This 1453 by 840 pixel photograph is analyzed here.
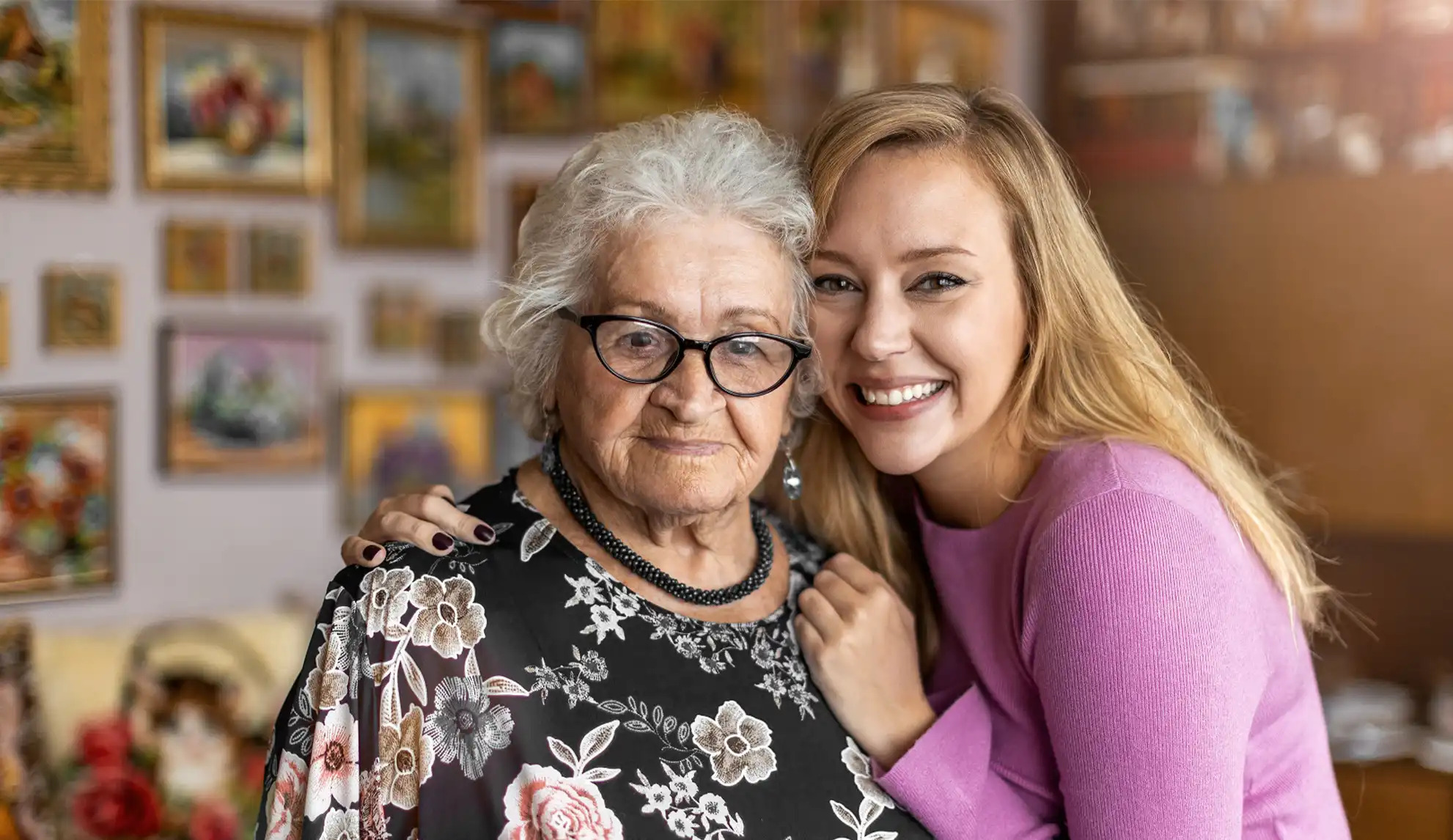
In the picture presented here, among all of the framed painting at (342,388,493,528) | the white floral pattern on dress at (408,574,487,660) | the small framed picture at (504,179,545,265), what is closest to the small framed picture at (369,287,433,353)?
the framed painting at (342,388,493,528)

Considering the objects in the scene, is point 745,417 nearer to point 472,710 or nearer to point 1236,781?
point 472,710

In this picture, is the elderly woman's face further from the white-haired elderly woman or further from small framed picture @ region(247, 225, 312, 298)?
small framed picture @ region(247, 225, 312, 298)

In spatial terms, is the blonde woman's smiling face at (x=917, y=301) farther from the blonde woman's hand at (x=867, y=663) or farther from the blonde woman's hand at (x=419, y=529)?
the blonde woman's hand at (x=419, y=529)

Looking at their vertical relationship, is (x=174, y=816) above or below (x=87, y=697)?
below

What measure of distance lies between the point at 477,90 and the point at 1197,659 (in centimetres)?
268

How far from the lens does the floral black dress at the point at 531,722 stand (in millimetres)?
1303

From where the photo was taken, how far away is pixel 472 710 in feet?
4.34

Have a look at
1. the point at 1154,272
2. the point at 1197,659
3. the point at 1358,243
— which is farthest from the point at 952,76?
the point at 1197,659

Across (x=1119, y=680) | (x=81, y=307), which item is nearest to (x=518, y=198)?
(x=81, y=307)

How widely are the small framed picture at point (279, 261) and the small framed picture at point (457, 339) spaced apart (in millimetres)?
370

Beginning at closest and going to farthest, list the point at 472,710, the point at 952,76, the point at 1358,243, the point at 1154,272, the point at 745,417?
the point at 472,710 → the point at 745,417 → the point at 1358,243 → the point at 1154,272 → the point at 952,76

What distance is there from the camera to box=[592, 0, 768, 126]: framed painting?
379 cm

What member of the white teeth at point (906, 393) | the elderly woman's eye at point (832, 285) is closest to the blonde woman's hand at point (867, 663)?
the white teeth at point (906, 393)

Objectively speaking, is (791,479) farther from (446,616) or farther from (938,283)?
(446,616)
